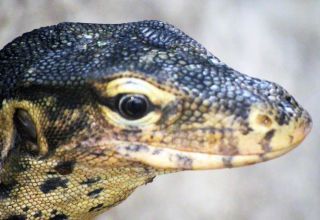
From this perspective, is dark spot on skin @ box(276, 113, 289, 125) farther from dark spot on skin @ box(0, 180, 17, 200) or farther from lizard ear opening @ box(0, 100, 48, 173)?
dark spot on skin @ box(0, 180, 17, 200)

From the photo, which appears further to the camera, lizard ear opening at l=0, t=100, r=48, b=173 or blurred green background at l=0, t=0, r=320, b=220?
blurred green background at l=0, t=0, r=320, b=220

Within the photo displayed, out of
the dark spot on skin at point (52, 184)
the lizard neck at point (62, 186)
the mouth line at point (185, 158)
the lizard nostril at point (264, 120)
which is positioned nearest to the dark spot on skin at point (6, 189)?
the lizard neck at point (62, 186)

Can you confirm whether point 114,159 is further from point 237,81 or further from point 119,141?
point 237,81

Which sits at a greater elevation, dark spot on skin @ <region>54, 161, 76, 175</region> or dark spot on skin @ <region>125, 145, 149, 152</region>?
dark spot on skin @ <region>54, 161, 76, 175</region>

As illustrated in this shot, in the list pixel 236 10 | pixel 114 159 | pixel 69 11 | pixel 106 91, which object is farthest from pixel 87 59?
pixel 236 10

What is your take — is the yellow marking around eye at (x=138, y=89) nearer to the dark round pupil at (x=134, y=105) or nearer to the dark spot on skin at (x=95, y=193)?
the dark round pupil at (x=134, y=105)

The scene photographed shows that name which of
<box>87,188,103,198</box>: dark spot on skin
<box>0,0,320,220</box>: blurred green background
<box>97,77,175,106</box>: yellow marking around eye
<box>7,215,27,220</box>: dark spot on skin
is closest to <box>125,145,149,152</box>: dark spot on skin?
<box>97,77,175,106</box>: yellow marking around eye
